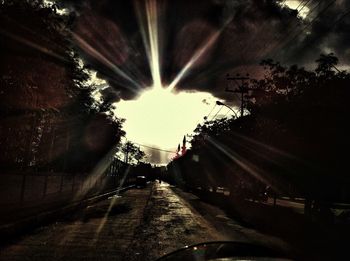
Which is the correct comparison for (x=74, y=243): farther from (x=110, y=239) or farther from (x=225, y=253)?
(x=225, y=253)

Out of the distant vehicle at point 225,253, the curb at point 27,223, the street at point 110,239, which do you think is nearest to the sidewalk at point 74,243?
the street at point 110,239

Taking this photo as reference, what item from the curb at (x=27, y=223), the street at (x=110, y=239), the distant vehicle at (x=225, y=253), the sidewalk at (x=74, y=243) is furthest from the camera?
the curb at (x=27, y=223)

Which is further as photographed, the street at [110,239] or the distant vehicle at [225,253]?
the street at [110,239]

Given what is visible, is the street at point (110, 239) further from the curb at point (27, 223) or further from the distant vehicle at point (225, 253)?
the distant vehicle at point (225, 253)

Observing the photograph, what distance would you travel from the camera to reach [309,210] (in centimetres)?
2053

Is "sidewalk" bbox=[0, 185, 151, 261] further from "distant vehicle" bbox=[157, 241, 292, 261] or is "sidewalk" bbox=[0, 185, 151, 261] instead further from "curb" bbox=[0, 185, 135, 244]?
"distant vehicle" bbox=[157, 241, 292, 261]

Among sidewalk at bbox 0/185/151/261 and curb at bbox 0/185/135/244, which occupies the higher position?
curb at bbox 0/185/135/244

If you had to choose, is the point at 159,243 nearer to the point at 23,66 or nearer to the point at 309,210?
the point at 23,66

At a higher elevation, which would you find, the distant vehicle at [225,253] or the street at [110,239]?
the distant vehicle at [225,253]

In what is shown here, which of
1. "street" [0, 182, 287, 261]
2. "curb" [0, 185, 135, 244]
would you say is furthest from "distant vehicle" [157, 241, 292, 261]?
"curb" [0, 185, 135, 244]

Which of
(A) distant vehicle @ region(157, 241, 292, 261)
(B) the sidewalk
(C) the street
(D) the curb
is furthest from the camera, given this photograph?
(D) the curb

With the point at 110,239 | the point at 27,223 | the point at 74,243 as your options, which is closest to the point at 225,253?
the point at 74,243

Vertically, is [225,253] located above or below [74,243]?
above

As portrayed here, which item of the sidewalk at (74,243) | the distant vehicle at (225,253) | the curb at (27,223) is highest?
the distant vehicle at (225,253)
